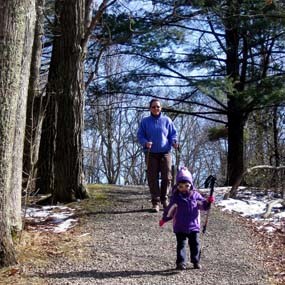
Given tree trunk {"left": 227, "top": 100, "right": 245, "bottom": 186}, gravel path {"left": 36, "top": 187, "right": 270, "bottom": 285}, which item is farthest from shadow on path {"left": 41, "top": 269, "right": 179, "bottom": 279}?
tree trunk {"left": 227, "top": 100, "right": 245, "bottom": 186}

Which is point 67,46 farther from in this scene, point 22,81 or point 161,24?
point 161,24

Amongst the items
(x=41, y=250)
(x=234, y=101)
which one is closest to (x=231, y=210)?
(x=41, y=250)

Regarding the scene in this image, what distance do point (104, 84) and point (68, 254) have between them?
30.0 ft

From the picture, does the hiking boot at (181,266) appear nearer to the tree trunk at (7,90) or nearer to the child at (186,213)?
the child at (186,213)

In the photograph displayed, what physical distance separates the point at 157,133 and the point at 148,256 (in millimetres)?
2700

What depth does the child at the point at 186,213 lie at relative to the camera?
607cm

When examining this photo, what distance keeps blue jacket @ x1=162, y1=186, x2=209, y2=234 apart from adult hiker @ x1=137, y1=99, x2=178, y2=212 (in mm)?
2404

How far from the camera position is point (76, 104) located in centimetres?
962

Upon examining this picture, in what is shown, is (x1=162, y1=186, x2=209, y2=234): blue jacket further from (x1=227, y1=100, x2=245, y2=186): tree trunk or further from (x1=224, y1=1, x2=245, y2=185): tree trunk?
(x1=227, y1=100, x2=245, y2=186): tree trunk

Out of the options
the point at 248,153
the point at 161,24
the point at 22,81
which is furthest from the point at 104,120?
the point at 22,81

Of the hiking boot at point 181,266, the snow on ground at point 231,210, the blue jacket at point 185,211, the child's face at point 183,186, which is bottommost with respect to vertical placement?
the hiking boot at point 181,266

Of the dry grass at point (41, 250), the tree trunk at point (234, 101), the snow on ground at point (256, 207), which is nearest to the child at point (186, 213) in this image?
the dry grass at point (41, 250)

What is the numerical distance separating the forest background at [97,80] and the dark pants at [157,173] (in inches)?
63.1

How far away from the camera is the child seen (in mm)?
6070
